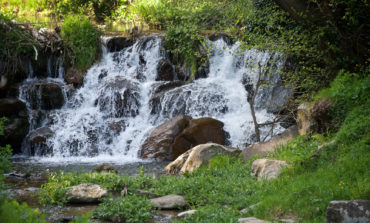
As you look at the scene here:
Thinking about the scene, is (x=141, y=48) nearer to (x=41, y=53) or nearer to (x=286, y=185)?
(x=41, y=53)

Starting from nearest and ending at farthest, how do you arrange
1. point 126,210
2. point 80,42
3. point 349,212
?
1. point 349,212
2. point 126,210
3. point 80,42

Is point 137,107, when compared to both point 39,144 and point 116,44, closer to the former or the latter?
point 39,144

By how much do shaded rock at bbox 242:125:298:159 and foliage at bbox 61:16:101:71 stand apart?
9.06 m

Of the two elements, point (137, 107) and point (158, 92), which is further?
point (158, 92)

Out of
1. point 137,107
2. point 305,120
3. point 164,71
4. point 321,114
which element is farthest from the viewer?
point 164,71

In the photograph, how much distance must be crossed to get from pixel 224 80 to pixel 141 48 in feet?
12.9

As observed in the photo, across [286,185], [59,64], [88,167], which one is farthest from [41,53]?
[286,185]

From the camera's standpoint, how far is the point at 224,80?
597 inches

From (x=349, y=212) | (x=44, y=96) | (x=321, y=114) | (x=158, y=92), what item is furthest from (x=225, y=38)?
(x=349, y=212)

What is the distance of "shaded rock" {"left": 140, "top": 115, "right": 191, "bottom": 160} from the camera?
39.4 feet

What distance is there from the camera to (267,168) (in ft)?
24.3

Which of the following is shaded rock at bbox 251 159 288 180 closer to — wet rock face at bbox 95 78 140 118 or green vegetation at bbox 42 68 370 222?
green vegetation at bbox 42 68 370 222

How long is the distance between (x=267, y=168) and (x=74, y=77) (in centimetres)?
1039

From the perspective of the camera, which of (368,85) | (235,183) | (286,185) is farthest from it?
(368,85)
